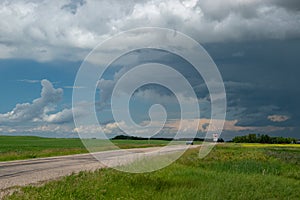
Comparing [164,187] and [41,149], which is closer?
[164,187]

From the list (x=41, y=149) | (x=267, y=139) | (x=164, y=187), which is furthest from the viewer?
(x=267, y=139)

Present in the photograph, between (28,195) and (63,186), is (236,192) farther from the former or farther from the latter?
(28,195)

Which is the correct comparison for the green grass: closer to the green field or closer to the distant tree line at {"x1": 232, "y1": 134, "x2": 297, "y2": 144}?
the green field

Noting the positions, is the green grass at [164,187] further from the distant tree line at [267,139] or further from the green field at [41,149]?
the distant tree line at [267,139]

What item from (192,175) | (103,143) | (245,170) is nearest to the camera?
(192,175)

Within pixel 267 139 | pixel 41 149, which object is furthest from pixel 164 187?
pixel 267 139

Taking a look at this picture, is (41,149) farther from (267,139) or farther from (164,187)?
(267,139)

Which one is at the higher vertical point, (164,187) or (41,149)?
(41,149)

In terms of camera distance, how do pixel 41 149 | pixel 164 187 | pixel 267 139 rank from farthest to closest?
pixel 267 139, pixel 41 149, pixel 164 187

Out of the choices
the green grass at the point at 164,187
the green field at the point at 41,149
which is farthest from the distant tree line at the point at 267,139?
the green grass at the point at 164,187

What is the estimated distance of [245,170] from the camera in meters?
25.7

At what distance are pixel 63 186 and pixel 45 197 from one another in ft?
7.37

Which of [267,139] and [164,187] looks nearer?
[164,187]

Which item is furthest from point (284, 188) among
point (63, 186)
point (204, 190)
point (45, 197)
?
point (45, 197)
